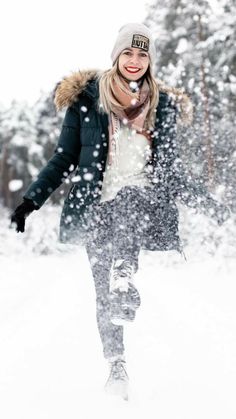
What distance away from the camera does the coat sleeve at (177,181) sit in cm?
359

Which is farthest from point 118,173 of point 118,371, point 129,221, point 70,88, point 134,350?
point 134,350

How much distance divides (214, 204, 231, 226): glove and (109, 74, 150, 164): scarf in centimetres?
60

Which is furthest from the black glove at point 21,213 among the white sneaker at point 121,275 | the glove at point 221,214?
the glove at point 221,214

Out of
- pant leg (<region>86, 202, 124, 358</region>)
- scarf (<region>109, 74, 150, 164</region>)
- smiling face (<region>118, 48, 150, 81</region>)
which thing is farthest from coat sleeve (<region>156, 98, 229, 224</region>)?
pant leg (<region>86, 202, 124, 358</region>)

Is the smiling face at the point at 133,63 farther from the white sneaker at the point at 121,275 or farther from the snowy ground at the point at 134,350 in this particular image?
the snowy ground at the point at 134,350

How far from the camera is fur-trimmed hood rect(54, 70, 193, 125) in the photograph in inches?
144

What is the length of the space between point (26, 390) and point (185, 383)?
93 cm

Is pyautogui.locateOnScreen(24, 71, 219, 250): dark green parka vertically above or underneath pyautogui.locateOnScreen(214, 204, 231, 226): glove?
above

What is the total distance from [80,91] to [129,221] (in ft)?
2.78

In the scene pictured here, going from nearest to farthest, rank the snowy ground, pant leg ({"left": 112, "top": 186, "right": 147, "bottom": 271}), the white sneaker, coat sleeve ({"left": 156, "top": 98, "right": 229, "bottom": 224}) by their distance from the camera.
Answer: the snowy ground → the white sneaker → pant leg ({"left": 112, "top": 186, "right": 147, "bottom": 271}) → coat sleeve ({"left": 156, "top": 98, "right": 229, "bottom": 224})

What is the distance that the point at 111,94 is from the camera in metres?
3.63

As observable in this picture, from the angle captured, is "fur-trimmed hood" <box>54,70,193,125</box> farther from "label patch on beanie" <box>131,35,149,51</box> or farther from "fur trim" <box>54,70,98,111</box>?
"label patch on beanie" <box>131,35,149,51</box>

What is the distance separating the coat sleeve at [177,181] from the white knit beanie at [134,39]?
433 mm

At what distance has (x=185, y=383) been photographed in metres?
3.61
